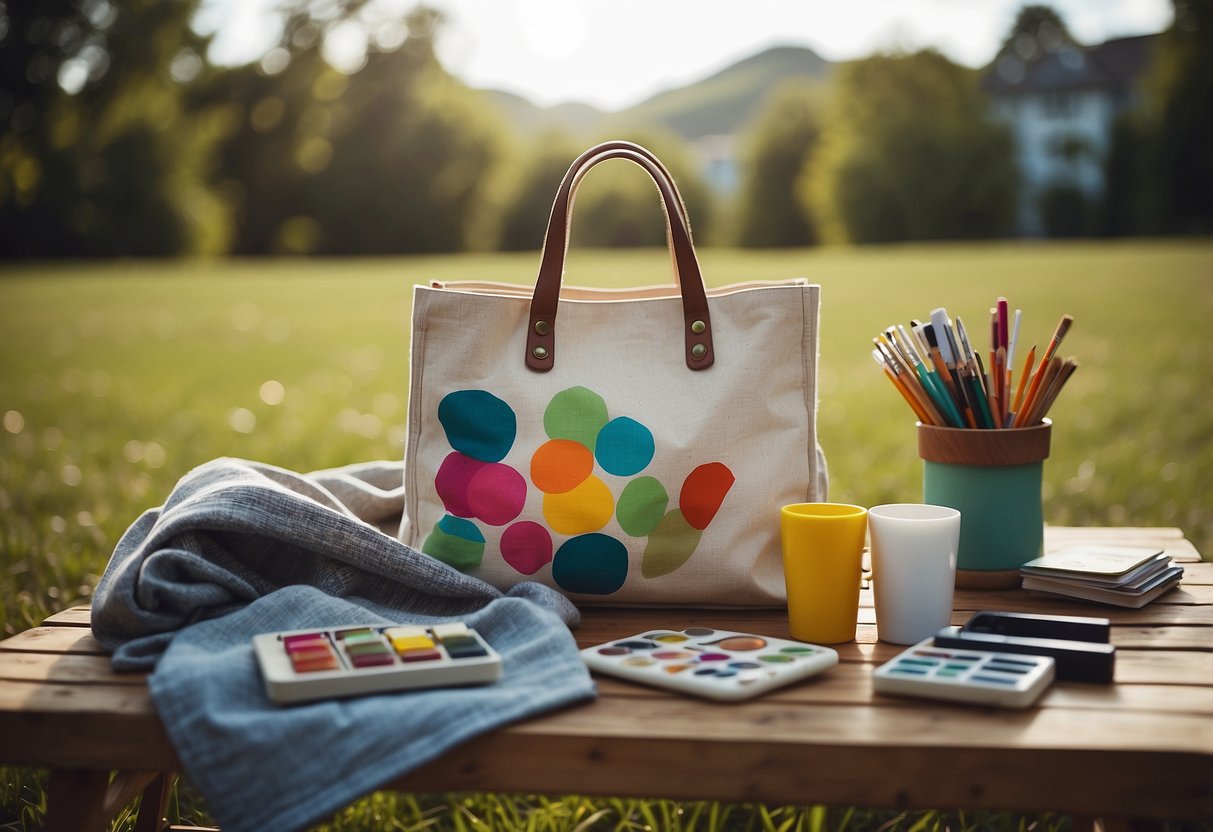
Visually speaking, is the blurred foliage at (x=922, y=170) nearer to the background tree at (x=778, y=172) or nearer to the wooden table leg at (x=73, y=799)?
the background tree at (x=778, y=172)

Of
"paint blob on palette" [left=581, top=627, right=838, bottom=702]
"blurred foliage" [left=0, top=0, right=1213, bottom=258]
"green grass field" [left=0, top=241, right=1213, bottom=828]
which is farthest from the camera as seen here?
"blurred foliage" [left=0, top=0, right=1213, bottom=258]

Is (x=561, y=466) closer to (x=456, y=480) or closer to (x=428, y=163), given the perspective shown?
(x=456, y=480)

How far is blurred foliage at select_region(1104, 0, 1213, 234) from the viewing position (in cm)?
2708

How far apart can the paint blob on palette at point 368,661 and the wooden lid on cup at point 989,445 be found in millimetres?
716

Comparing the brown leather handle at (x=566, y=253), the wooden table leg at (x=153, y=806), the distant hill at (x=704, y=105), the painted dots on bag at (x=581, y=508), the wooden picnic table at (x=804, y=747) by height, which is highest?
the distant hill at (x=704, y=105)

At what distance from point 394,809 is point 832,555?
3.15 feet

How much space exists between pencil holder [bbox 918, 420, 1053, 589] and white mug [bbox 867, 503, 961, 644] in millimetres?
245

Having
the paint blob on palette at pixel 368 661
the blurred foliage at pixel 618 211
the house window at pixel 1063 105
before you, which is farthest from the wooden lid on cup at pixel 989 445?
the house window at pixel 1063 105

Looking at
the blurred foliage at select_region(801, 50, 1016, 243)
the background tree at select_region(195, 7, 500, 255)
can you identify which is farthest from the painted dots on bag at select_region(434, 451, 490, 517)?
the blurred foliage at select_region(801, 50, 1016, 243)

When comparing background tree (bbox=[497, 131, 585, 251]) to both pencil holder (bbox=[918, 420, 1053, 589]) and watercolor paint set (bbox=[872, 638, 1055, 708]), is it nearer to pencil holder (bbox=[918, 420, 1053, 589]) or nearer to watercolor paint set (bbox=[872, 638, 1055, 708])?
pencil holder (bbox=[918, 420, 1053, 589])

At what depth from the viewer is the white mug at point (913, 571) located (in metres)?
1.21

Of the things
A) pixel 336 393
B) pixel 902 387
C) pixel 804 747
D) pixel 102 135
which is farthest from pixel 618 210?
pixel 804 747

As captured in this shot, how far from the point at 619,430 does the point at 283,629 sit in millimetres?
487

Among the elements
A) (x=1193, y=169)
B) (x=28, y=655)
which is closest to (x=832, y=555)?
(x=28, y=655)
